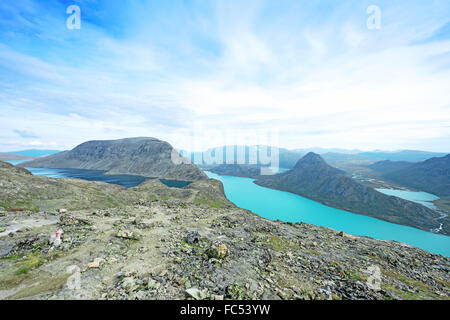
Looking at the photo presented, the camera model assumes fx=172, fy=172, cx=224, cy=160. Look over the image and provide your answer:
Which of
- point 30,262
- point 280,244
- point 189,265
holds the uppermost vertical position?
point 30,262

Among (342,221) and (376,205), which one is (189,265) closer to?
(342,221)

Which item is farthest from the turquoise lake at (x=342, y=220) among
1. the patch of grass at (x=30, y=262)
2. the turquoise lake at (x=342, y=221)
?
the patch of grass at (x=30, y=262)

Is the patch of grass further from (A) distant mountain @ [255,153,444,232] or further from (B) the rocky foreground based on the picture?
(A) distant mountain @ [255,153,444,232]

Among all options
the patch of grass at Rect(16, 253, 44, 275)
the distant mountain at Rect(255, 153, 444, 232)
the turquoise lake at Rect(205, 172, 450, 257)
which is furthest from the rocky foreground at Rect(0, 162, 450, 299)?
the distant mountain at Rect(255, 153, 444, 232)

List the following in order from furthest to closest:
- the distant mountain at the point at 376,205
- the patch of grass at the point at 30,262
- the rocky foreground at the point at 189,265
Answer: the distant mountain at the point at 376,205 → the patch of grass at the point at 30,262 → the rocky foreground at the point at 189,265

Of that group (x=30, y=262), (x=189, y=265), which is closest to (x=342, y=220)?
(x=189, y=265)

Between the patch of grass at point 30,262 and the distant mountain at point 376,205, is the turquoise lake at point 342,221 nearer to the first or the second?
the distant mountain at point 376,205

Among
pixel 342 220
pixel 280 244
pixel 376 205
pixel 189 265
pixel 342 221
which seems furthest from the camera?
pixel 376 205

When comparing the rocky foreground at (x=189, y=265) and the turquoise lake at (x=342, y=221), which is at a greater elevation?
the rocky foreground at (x=189, y=265)

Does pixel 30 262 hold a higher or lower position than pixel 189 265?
higher
